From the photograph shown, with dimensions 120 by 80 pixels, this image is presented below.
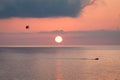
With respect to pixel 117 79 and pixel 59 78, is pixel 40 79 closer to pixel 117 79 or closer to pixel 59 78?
pixel 59 78

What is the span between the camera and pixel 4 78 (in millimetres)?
109062

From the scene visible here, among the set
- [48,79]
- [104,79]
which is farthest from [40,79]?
[104,79]

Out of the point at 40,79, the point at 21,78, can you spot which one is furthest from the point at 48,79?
the point at 21,78

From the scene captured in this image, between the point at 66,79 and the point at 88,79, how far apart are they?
23.0ft

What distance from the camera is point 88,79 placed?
105m

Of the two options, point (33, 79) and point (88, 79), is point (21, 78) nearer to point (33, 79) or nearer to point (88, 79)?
point (33, 79)

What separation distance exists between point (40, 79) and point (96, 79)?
17.6 metres

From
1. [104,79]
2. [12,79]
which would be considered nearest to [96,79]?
[104,79]

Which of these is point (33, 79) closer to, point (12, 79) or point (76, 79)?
point (12, 79)

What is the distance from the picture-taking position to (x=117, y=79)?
106938mm

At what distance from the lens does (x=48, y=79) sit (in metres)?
106

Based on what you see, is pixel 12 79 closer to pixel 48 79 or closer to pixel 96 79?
pixel 48 79

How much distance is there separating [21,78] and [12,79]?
339 cm

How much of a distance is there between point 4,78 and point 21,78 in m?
5.62
